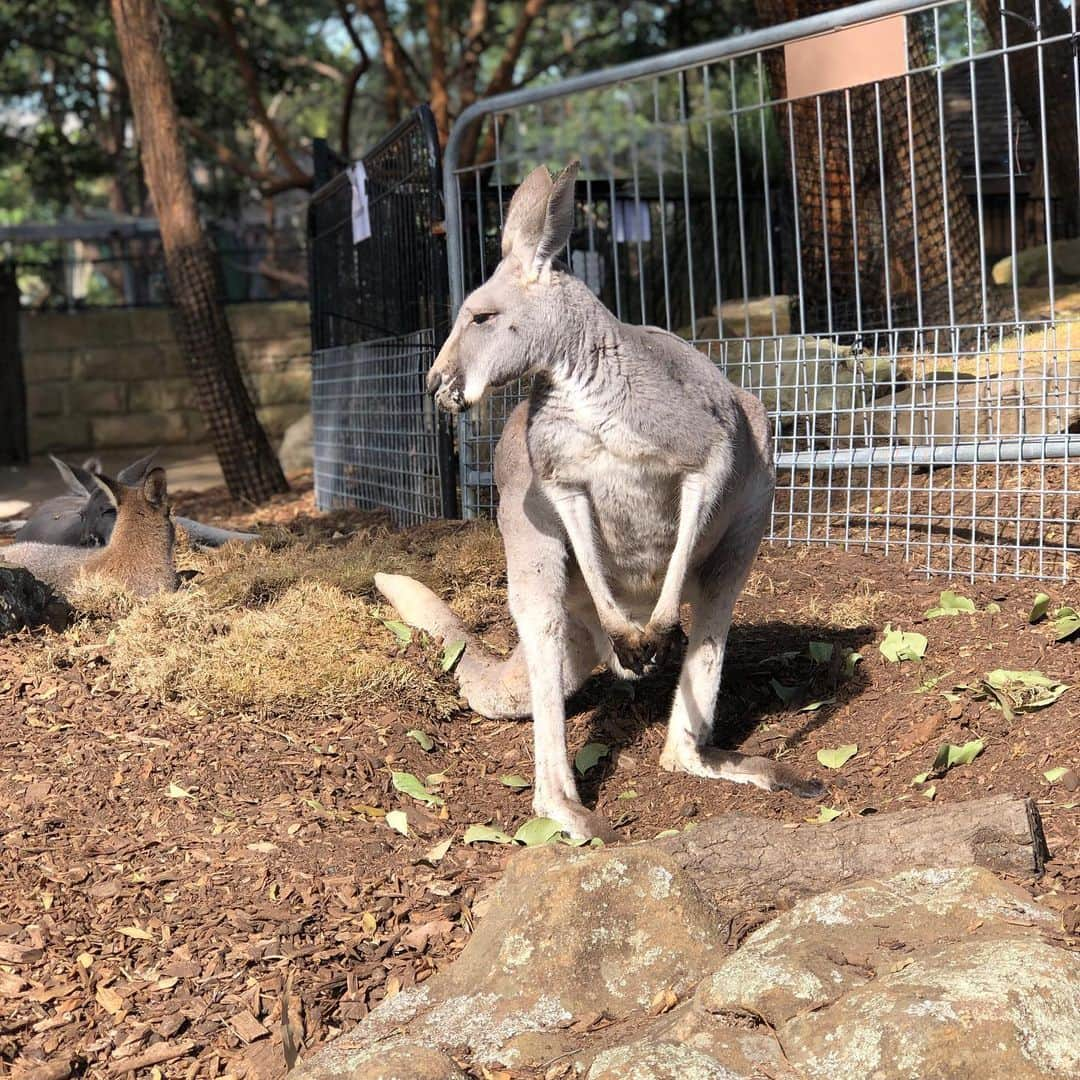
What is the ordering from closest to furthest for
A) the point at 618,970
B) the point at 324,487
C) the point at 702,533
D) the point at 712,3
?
1. the point at 618,970
2. the point at 702,533
3. the point at 324,487
4. the point at 712,3

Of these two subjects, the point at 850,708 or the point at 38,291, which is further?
the point at 38,291

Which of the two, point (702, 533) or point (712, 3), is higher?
point (712, 3)

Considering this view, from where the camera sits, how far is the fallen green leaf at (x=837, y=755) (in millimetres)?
4000

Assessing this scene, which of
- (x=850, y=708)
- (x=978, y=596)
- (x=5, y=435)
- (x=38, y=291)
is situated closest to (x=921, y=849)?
(x=850, y=708)

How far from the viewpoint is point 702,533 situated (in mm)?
3732

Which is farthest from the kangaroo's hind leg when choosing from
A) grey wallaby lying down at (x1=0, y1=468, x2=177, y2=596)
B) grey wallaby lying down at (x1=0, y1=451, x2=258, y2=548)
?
grey wallaby lying down at (x1=0, y1=451, x2=258, y2=548)

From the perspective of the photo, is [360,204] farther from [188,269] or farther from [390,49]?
[390,49]

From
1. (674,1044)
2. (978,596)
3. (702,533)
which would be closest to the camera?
(674,1044)

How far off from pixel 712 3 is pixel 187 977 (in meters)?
16.1

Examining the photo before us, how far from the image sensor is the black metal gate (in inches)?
261

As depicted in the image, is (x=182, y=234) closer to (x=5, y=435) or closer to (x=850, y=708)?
(x=5, y=435)

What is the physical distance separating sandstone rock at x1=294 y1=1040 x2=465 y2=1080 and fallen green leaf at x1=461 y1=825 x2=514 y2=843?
115cm

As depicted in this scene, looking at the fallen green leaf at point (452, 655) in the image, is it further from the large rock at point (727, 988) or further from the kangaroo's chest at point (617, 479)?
the large rock at point (727, 988)

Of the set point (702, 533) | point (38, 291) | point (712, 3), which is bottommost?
point (702, 533)
